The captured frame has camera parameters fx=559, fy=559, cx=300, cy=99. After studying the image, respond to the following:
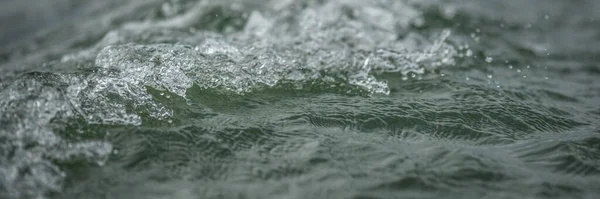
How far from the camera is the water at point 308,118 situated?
9.61 ft

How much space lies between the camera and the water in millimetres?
2930

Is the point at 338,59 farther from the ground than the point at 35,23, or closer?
closer

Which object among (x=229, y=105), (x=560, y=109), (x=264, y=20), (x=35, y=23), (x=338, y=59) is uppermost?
(x=35, y=23)

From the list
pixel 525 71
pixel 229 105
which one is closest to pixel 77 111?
pixel 229 105

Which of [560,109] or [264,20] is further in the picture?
[264,20]

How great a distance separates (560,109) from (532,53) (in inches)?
66.4

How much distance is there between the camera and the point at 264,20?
6.18m

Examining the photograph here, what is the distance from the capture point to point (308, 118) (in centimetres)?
362

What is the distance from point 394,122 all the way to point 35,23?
6192 millimetres

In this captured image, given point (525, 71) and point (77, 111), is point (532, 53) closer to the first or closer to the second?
point (525, 71)

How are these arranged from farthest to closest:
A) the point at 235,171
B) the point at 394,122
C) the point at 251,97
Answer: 1. the point at 251,97
2. the point at 394,122
3. the point at 235,171

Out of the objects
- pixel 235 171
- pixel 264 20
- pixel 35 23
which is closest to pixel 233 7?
pixel 264 20

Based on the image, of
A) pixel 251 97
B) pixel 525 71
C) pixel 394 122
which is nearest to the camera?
pixel 394 122

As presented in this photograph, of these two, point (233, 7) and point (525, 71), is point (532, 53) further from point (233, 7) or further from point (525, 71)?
point (233, 7)
